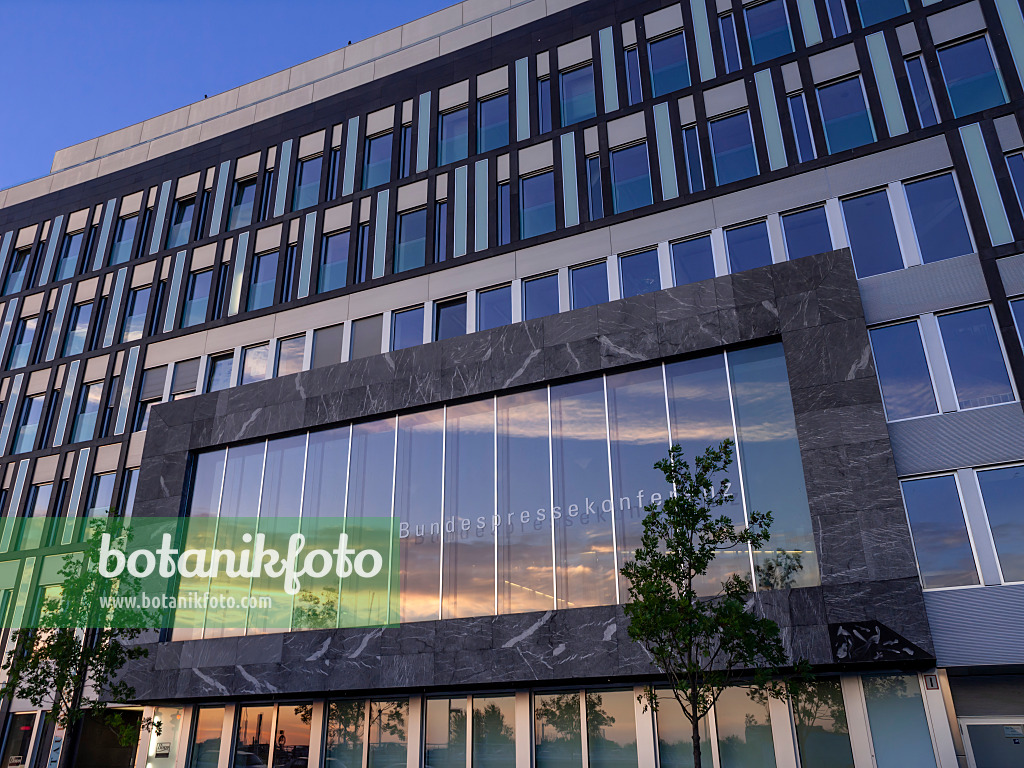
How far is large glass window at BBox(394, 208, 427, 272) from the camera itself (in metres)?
27.4

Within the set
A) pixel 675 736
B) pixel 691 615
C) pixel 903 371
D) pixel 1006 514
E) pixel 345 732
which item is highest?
pixel 903 371

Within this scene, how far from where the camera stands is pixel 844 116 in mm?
22656

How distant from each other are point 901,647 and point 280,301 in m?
22.5

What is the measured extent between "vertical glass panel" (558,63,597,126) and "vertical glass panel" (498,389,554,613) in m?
10.3

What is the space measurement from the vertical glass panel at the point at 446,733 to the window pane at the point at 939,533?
11.6m

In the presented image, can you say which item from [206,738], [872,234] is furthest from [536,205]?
[206,738]

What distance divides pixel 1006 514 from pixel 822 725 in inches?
239

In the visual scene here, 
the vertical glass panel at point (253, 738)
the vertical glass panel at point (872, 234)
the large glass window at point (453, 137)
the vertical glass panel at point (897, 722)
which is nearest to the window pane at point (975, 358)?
the vertical glass panel at point (872, 234)

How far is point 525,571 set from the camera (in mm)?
20672

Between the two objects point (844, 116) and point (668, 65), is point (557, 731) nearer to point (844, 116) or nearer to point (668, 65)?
point (844, 116)

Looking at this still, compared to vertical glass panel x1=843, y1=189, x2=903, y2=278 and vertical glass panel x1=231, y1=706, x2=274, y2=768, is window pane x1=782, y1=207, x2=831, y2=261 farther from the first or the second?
vertical glass panel x1=231, y1=706, x2=274, y2=768

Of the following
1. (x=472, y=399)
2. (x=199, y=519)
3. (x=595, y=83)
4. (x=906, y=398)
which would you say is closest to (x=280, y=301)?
A: (x=199, y=519)

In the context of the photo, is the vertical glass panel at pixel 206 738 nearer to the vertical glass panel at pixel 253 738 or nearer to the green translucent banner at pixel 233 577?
the vertical glass panel at pixel 253 738

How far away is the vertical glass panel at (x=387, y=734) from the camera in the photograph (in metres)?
21.0
